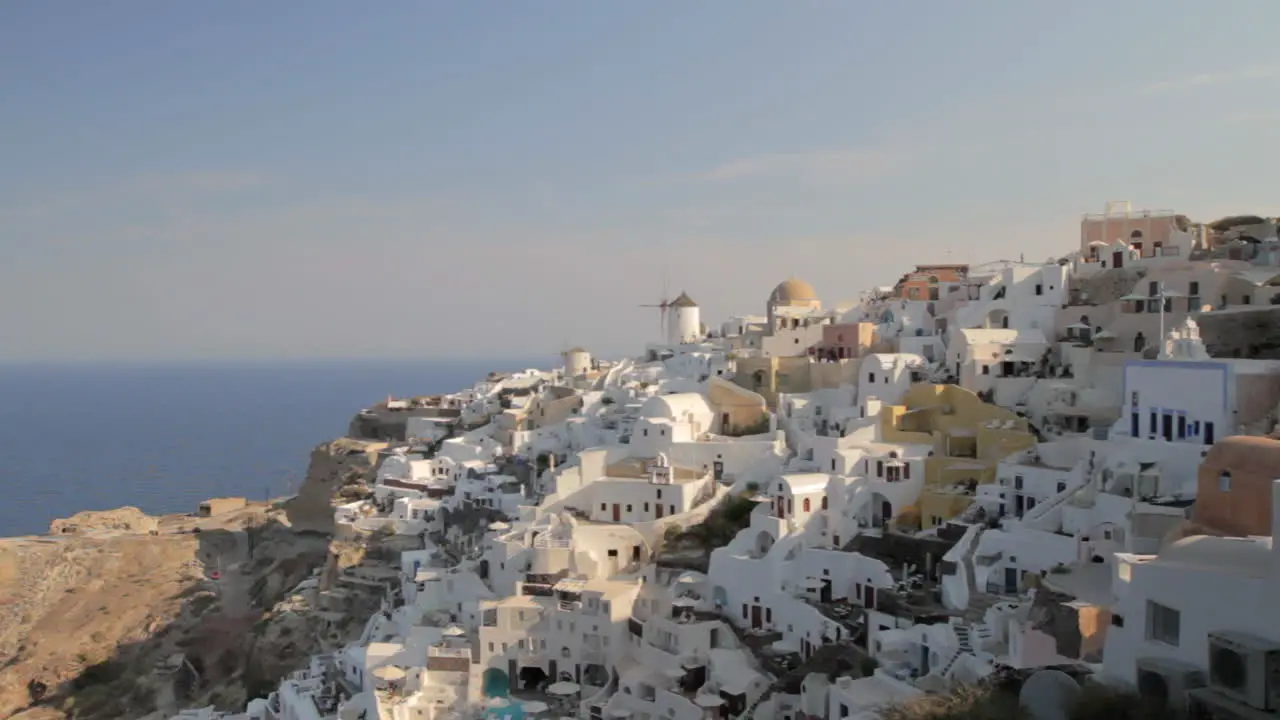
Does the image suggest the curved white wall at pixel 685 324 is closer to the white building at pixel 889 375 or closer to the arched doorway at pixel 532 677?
the white building at pixel 889 375

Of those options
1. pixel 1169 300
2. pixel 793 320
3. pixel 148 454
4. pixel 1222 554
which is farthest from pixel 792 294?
pixel 148 454

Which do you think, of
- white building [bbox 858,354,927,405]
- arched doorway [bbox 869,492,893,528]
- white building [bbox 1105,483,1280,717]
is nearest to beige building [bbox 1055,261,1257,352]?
white building [bbox 858,354,927,405]

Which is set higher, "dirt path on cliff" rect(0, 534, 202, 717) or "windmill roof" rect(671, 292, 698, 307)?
"windmill roof" rect(671, 292, 698, 307)

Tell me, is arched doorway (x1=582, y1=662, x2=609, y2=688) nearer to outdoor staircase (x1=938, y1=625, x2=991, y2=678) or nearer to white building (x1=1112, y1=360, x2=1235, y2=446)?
outdoor staircase (x1=938, y1=625, x2=991, y2=678)

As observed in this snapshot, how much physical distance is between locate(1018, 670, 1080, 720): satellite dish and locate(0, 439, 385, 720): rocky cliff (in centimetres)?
2653

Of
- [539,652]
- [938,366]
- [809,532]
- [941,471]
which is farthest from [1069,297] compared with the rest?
[539,652]

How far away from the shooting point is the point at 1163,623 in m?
10.5

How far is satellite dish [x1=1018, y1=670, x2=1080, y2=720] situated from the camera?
10.2m

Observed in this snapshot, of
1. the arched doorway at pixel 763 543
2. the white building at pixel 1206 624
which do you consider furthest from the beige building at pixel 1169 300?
the white building at pixel 1206 624

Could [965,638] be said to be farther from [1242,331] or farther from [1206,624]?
[1242,331]

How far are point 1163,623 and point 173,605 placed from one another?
42.7 metres

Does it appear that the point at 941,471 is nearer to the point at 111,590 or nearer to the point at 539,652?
the point at 539,652

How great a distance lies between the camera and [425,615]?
2662 centimetres

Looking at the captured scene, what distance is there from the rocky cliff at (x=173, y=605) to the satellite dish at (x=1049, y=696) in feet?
87.0
